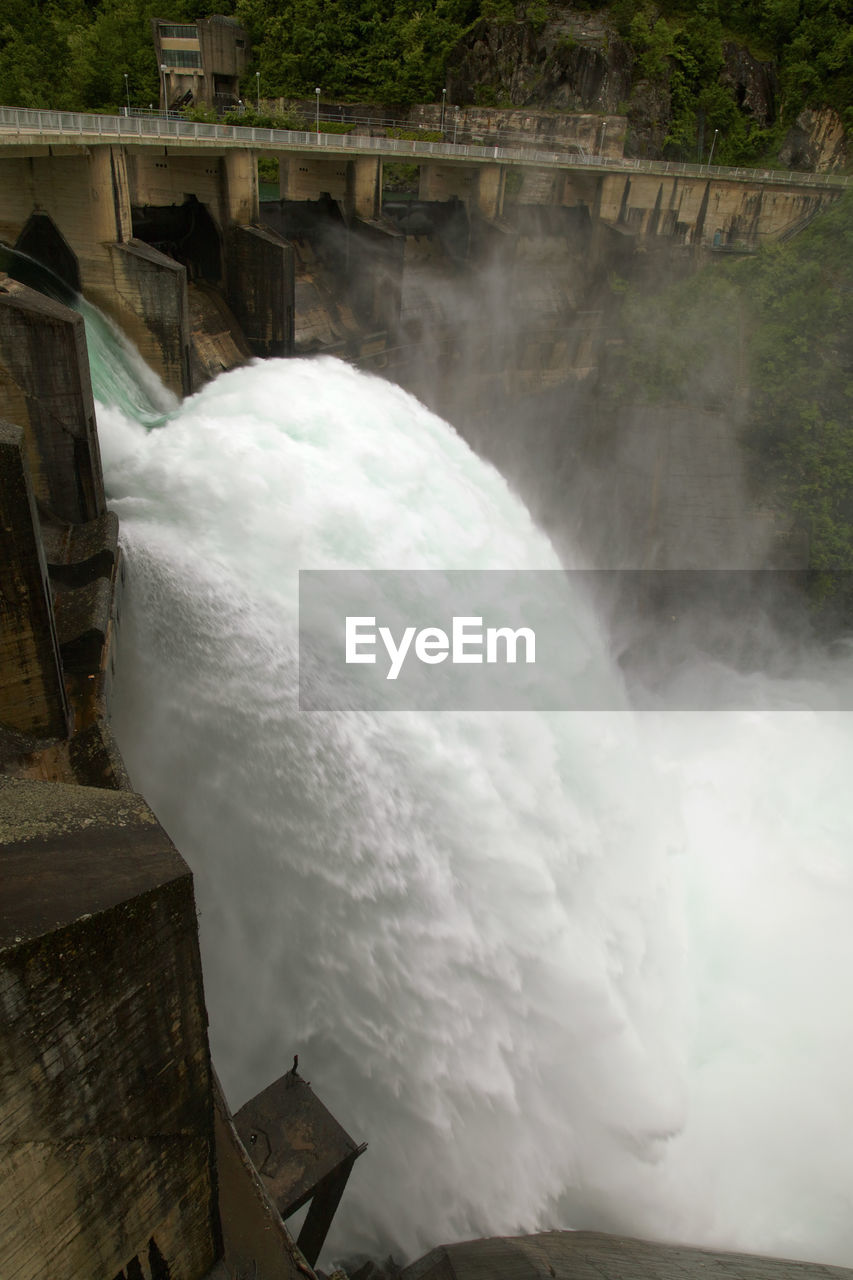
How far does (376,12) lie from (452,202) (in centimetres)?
1559

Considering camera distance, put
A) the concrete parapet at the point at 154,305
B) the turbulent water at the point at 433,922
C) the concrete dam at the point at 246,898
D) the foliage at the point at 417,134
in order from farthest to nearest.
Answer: the foliage at the point at 417,134
the concrete parapet at the point at 154,305
the turbulent water at the point at 433,922
the concrete dam at the point at 246,898

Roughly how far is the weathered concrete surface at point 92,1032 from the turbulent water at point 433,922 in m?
3.91

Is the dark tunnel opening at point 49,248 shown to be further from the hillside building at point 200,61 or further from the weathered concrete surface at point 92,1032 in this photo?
the hillside building at point 200,61

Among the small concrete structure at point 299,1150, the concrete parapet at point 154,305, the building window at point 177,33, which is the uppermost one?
the building window at point 177,33

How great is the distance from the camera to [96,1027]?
4.71 metres

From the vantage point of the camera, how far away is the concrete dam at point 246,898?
4.83 m

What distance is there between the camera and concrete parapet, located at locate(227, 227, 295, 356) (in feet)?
65.4

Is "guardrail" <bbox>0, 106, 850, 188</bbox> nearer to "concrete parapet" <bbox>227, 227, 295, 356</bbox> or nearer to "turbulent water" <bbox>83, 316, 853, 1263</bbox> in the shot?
"concrete parapet" <bbox>227, 227, 295, 356</bbox>

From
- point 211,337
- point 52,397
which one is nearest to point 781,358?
point 211,337

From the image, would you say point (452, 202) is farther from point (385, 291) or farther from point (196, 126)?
point (196, 126)

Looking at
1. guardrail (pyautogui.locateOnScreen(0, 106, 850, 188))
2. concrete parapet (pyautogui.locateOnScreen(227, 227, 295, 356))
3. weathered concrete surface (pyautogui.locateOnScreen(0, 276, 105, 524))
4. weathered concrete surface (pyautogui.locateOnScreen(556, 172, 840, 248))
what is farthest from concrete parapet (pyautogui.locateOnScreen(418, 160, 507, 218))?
weathered concrete surface (pyautogui.locateOnScreen(0, 276, 105, 524))

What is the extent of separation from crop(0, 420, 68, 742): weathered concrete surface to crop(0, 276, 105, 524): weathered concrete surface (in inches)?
124

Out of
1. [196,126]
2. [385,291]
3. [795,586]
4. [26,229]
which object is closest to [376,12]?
[385,291]

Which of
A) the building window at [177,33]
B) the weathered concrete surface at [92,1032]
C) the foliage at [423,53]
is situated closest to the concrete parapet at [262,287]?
the weathered concrete surface at [92,1032]
